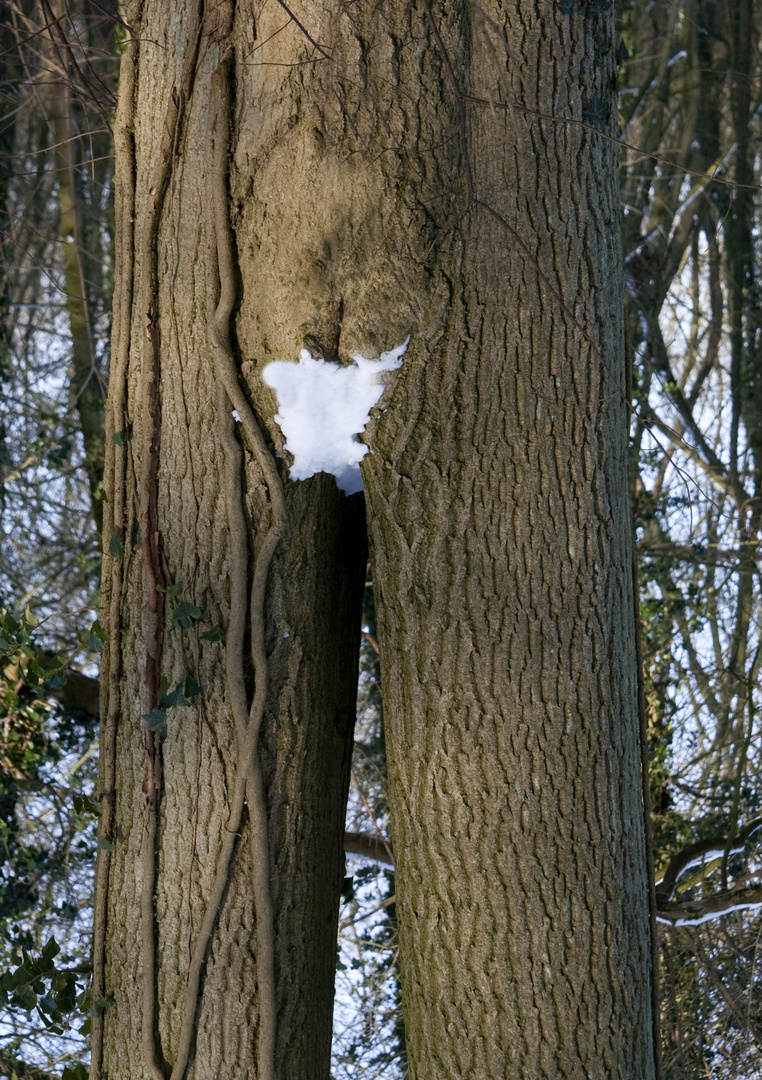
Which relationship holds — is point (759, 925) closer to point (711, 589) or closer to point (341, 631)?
point (711, 589)

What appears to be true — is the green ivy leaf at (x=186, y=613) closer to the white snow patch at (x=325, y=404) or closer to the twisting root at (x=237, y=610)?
the twisting root at (x=237, y=610)

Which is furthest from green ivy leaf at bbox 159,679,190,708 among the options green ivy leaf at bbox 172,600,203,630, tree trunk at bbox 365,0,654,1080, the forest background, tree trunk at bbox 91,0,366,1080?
the forest background

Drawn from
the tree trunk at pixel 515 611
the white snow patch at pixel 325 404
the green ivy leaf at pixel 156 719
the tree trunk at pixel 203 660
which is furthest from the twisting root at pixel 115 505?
the tree trunk at pixel 515 611

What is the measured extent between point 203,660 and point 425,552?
420mm

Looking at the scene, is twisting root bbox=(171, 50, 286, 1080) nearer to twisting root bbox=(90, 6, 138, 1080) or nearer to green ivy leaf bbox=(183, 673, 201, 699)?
green ivy leaf bbox=(183, 673, 201, 699)

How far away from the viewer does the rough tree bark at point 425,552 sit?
1315mm

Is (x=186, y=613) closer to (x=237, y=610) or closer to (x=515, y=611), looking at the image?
(x=237, y=610)

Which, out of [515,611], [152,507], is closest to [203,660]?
[152,507]

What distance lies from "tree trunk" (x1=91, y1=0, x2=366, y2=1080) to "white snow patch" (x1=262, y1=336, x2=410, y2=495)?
0.16 feet

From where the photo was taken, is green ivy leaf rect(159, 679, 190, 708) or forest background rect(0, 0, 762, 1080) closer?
green ivy leaf rect(159, 679, 190, 708)

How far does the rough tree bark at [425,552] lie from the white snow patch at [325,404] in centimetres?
3

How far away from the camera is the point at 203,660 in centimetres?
139

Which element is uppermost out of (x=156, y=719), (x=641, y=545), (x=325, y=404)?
(x=641, y=545)

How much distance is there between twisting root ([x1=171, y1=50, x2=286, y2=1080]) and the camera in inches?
52.4
